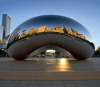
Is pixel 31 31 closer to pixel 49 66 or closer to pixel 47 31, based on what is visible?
pixel 47 31

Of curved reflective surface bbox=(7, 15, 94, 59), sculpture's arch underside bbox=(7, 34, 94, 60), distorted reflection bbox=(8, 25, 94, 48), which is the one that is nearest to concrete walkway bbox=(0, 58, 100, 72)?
sculpture's arch underside bbox=(7, 34, 94, 60)

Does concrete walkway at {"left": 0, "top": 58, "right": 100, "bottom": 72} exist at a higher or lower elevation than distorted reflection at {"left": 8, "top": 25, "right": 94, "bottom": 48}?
lower

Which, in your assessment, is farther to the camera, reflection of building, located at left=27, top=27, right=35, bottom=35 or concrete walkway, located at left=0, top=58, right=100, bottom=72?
reflection of building, located at left=27, top=27, right=35, bottom=35

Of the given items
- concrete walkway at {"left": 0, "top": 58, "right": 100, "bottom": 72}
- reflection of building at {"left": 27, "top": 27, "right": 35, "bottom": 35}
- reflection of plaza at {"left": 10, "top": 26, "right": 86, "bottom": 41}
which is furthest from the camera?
reflection of building at {"left": 27, "top": 27, "right": 35, "bottom": 35}

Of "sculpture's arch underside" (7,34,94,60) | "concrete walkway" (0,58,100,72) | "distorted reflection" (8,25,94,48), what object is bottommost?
"concrete walkway" (0,58,100,72)

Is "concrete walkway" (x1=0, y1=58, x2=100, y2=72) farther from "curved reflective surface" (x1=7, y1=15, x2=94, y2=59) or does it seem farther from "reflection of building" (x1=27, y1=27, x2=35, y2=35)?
"reflection of building" (x1=27, y1=27, x2=35, y2=35)

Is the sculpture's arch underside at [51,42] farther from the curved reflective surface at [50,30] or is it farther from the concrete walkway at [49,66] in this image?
the concrete walkway at [49,66]

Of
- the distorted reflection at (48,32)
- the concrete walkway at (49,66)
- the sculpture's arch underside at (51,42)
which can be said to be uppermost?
the distorted reflection at (48,32)

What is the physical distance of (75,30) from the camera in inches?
358

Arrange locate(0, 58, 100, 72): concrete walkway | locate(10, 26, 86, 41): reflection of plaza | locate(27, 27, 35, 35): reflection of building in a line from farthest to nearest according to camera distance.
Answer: locate(27, 27, 35, 35): reflection of building → locate(10, 26, 86, 41): reflection of plaza → locate(0, 58, 100, 72): concrete walkway

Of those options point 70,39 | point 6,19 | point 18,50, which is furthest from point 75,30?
point 6,19

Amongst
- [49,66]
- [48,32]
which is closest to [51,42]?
[48,32]

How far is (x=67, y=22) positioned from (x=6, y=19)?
598 feet

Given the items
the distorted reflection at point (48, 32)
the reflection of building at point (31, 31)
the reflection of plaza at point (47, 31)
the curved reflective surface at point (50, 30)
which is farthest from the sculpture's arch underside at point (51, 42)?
the reflection of building at point (31, 31)
